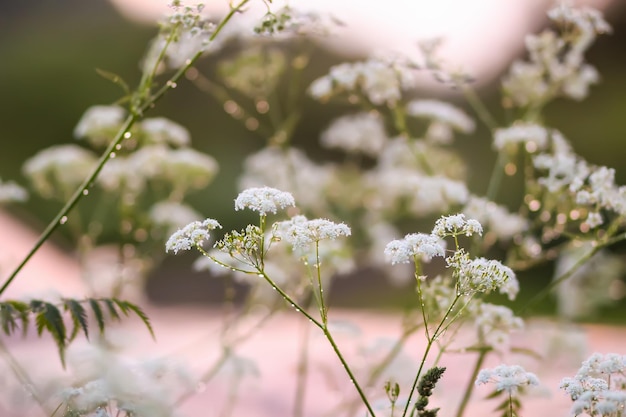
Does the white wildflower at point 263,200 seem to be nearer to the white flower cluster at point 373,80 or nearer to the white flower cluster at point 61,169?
the white flower cluster at point 373,80

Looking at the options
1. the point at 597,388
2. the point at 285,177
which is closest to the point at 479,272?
the point at 597,388

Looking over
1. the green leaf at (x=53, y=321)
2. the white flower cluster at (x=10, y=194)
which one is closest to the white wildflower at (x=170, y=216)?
the white flower cluster at (x=10, y=194)

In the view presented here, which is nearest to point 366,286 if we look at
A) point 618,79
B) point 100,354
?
point 618,79

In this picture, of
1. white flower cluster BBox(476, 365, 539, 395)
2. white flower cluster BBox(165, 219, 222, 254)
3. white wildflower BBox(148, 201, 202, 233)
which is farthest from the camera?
white wildflower BBox(148, 201, 202, 233)

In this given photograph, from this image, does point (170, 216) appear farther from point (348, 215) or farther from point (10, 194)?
point (348, 215)

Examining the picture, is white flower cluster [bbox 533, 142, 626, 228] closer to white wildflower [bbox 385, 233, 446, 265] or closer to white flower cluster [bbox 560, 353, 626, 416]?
white flower cluster [bbox 560, 353, 626, 416]

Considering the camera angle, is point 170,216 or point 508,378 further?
point 170,216

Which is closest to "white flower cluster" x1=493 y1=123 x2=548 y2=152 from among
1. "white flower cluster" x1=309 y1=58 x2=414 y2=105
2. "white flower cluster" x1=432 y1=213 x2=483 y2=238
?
"white flower cluster" x1=309 y1=58 x2=414 y2=105
